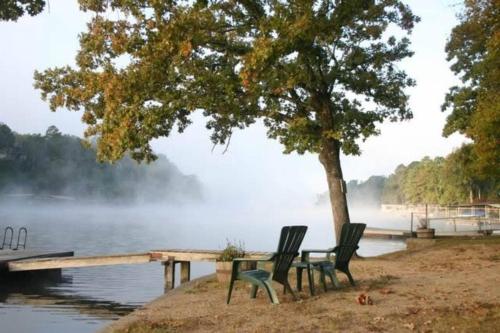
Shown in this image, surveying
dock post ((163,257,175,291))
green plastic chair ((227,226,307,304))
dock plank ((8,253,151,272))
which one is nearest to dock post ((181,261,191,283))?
dock post ((163,257,175,291))

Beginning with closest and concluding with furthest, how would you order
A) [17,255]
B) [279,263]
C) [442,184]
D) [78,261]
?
[279,263] → [78,261] → [17,255] → [442,184]

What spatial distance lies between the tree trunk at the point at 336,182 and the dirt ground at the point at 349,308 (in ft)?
15.1

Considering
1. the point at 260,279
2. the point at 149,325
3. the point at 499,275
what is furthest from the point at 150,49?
the point at 499,275

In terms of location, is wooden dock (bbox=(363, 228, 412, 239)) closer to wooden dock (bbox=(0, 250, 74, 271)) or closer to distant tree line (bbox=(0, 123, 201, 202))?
wooden dock (bbox=(0, 250, 74, 271))

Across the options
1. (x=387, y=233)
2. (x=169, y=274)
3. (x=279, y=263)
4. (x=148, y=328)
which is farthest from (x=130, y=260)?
(x=387, y=233)

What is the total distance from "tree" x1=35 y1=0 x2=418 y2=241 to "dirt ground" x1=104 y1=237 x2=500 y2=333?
4657mm

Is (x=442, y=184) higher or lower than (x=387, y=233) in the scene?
higher

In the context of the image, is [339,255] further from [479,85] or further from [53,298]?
[479,85]

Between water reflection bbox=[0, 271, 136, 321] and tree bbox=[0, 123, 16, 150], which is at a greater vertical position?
tree bbox=[0, 123, 16, 150]

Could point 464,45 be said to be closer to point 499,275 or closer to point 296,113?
point 296,113

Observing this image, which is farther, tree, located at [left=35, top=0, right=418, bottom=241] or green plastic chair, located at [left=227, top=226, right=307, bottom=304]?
tree, located at [left=35, top=0, right=418, bottom=241]

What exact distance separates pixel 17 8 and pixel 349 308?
6.65 m

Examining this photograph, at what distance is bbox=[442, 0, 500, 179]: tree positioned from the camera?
49.2 ft

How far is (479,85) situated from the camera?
957 inches
